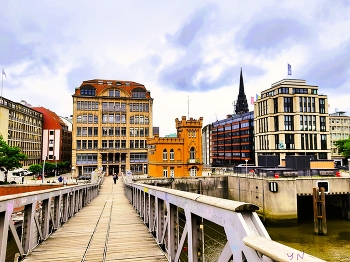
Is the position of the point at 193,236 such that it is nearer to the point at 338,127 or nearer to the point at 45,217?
the point at 45,217

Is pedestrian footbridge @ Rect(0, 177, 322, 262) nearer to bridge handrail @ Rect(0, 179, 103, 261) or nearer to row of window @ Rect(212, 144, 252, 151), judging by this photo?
bridge handrail @ Rect(0, 179, 103, 261)

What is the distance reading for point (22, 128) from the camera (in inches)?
2675

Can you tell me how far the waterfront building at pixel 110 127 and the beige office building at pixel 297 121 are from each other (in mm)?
30926

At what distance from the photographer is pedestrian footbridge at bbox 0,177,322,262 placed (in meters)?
2.91

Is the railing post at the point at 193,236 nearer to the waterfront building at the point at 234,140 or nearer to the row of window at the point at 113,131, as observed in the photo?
the row of window at the point at 113,131

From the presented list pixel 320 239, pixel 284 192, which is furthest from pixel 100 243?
pixel 284 192

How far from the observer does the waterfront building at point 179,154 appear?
51875mm

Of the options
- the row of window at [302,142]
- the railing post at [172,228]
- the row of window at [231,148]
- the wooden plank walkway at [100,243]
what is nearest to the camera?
the railing post at [172,228]

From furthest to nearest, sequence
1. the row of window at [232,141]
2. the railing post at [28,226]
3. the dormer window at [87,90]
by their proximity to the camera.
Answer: the row of window at [232,141], the dormer window at [87,90], the railing post at [28,226]

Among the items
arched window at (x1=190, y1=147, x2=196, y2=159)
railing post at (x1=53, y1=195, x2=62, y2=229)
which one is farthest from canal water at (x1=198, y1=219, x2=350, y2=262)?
arched window at (x1=190, y1=147, x2=196, y2=159)

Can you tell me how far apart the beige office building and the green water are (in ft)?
114

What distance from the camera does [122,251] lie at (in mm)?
6703

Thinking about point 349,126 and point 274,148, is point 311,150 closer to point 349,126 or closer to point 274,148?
point 274,148

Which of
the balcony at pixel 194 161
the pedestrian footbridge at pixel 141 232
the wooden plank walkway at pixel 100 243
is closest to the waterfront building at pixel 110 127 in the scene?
the balcony at pixel 194 161
